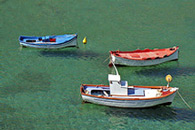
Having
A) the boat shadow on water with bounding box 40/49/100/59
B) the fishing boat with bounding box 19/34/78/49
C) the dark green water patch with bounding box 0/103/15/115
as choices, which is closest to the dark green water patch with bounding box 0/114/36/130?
the dark green water patch with bounding box 0/103/15/115

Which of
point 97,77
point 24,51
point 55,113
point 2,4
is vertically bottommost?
point 55,113

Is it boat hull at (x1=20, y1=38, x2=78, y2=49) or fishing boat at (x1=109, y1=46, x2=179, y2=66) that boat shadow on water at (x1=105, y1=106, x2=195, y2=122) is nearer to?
fishing boat at (x1=109, y1=46, x2=179, y2=66)

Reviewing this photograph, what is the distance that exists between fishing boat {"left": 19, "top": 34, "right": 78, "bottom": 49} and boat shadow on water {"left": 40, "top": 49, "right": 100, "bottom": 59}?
932mm

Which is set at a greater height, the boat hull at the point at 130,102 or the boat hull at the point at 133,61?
the boat hull at the point at 133,61

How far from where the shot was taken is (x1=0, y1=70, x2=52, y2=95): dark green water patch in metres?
42.3

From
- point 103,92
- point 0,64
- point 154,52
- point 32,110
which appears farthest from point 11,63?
point 154,52

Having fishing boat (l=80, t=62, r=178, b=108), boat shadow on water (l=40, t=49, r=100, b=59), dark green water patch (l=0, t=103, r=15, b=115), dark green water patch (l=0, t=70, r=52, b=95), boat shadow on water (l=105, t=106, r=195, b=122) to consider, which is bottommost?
boat shadow on water (l=105, t=106, r=195, b=122)

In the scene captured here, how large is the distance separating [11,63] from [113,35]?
18865mm

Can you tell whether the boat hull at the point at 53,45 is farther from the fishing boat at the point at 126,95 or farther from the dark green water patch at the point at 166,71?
the fishing boat at the point at 126,95

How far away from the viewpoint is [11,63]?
48312mm

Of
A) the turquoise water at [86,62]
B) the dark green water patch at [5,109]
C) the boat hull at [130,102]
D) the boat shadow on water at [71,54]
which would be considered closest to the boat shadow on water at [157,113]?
the turquoise water at [86,62]

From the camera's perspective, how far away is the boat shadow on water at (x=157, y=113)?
38062 mm

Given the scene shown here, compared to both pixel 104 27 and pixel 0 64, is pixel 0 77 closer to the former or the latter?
pixel 0 64

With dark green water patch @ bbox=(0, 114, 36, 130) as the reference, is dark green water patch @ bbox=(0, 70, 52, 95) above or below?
above
